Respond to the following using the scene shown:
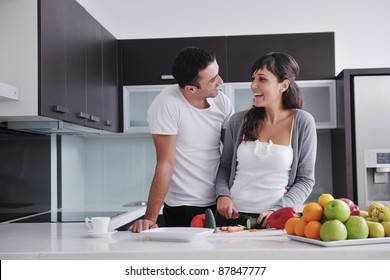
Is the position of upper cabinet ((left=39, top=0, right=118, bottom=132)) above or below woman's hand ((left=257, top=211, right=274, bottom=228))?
above

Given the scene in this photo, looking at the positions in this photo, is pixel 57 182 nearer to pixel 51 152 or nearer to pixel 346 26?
pixel 51 152

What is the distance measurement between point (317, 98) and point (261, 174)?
1842mm

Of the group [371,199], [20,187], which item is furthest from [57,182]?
[371,199]

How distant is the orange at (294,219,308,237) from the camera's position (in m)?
1.79

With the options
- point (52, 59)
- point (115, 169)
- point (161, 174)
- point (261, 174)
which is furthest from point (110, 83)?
point (261, 174)

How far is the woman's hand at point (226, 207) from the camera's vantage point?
231 cm

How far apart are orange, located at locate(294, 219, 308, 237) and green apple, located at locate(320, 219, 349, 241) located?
0.10 m

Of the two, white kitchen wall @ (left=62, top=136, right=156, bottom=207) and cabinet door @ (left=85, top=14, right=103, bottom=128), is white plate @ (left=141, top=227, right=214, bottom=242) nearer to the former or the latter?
cabinet door @ (left=85, top=14, right=103, bottom=128)

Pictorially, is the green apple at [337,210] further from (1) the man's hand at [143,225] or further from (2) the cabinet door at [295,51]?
(2) the cabinet door at [295,51]

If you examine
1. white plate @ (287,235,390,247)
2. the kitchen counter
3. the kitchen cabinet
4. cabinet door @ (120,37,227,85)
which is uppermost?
cabinet door @ (120,37,227,85)

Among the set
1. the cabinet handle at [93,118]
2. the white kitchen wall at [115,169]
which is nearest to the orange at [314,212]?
the cabinet handle at [93,118]

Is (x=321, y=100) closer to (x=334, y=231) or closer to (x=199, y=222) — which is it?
(x=199, y=222)

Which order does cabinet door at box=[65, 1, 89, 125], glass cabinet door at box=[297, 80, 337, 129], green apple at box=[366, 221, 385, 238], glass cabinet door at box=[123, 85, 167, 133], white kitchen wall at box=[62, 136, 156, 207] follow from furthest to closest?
white kitchen wall at box=[62, 136, 156, 207], glass cabinet door at box=[123, 85, 167, 133], glass cabinet door at box=[297, 80, 337, 129], cabinet door at box=[65, 1, 89, 125], green apple at box=[366, 221, 385, 238]

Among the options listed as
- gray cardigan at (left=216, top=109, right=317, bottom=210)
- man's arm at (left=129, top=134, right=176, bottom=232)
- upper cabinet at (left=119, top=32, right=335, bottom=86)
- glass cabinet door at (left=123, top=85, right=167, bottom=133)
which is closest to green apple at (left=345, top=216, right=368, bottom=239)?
gray cardigan at (left=216, top=109, right=317, bottom=210)
